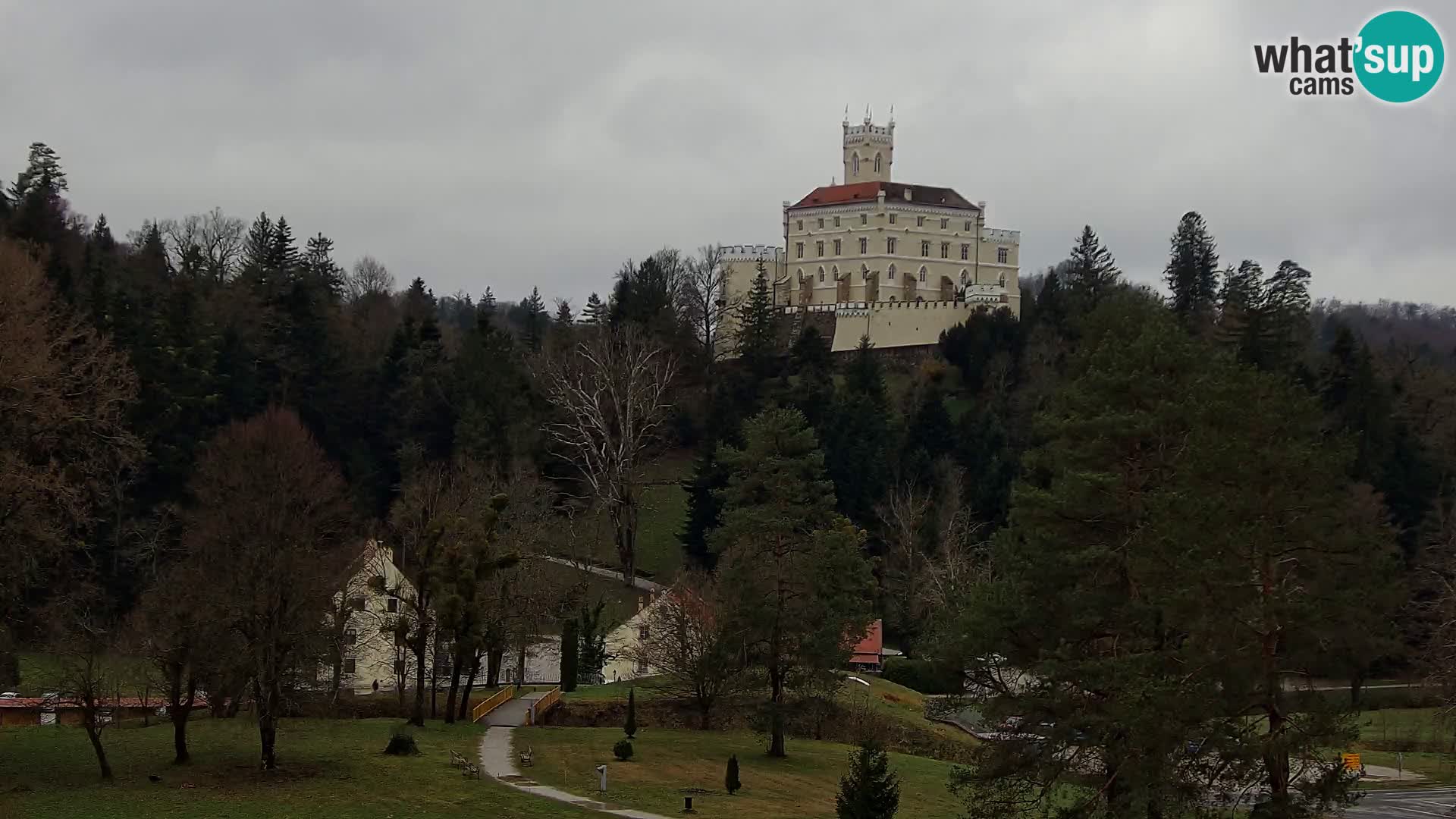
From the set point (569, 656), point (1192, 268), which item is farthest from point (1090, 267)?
point (569, 656)

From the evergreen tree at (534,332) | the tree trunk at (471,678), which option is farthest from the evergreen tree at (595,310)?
the tree trunk at (471,678)

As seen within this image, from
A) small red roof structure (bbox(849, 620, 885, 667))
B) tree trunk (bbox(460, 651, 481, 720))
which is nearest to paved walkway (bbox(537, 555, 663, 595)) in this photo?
small red roof structure (bbox(849, 620, 885, 667))

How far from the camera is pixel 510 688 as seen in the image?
50656 millimetres

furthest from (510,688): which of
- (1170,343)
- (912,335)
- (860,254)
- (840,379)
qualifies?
(860,254)

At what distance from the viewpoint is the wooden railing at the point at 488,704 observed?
4441 cm

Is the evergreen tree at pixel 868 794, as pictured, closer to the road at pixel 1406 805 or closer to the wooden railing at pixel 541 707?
the road at pixel 1406 805

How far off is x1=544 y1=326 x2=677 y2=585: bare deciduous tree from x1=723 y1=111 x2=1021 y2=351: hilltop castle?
1199 inches

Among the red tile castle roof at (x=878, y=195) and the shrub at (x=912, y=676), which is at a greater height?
the red tile castle roof at (x=878, y=195)

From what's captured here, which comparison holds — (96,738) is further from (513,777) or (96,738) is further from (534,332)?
(534,332)

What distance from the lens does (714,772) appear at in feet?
125

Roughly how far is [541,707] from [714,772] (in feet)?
29.8

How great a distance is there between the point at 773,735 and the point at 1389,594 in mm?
20906

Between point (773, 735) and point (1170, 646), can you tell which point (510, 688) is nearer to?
point (773, 735)

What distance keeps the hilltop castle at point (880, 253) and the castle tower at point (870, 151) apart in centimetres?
161
